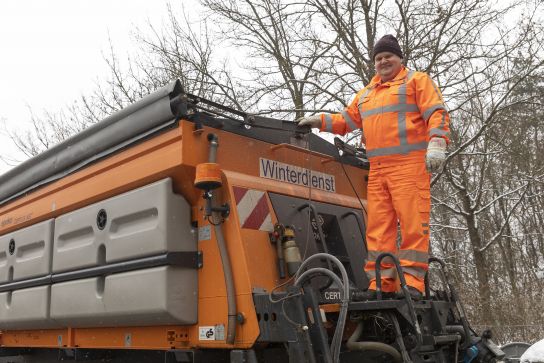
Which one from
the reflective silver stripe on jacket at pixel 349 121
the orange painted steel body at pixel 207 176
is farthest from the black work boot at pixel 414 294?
the reflective silver stripe on jacket at pixel 349 121

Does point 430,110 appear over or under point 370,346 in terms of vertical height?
over

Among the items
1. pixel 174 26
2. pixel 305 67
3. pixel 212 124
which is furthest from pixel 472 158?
pixel 212 124

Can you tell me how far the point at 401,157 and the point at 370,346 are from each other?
123 cm

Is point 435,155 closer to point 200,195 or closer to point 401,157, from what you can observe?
point 401,157

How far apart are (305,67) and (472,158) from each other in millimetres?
6855

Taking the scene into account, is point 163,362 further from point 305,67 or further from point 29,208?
point 305,67

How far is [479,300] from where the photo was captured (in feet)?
40.3

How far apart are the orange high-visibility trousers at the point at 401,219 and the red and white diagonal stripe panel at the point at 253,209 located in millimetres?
718

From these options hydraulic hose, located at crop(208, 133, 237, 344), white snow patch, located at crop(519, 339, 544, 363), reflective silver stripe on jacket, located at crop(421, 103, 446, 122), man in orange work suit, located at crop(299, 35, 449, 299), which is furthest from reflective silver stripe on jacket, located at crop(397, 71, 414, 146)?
white snow patch, located at crop(519, 339, 544, 363)

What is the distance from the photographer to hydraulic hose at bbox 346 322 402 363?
8.88ft

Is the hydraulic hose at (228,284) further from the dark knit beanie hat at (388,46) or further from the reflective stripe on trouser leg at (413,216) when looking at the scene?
the dark knit beanie hat at (388,46)

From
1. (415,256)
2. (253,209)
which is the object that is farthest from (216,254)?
(415,256)

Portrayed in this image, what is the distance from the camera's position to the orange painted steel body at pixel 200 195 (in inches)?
118

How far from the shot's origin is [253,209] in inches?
126
